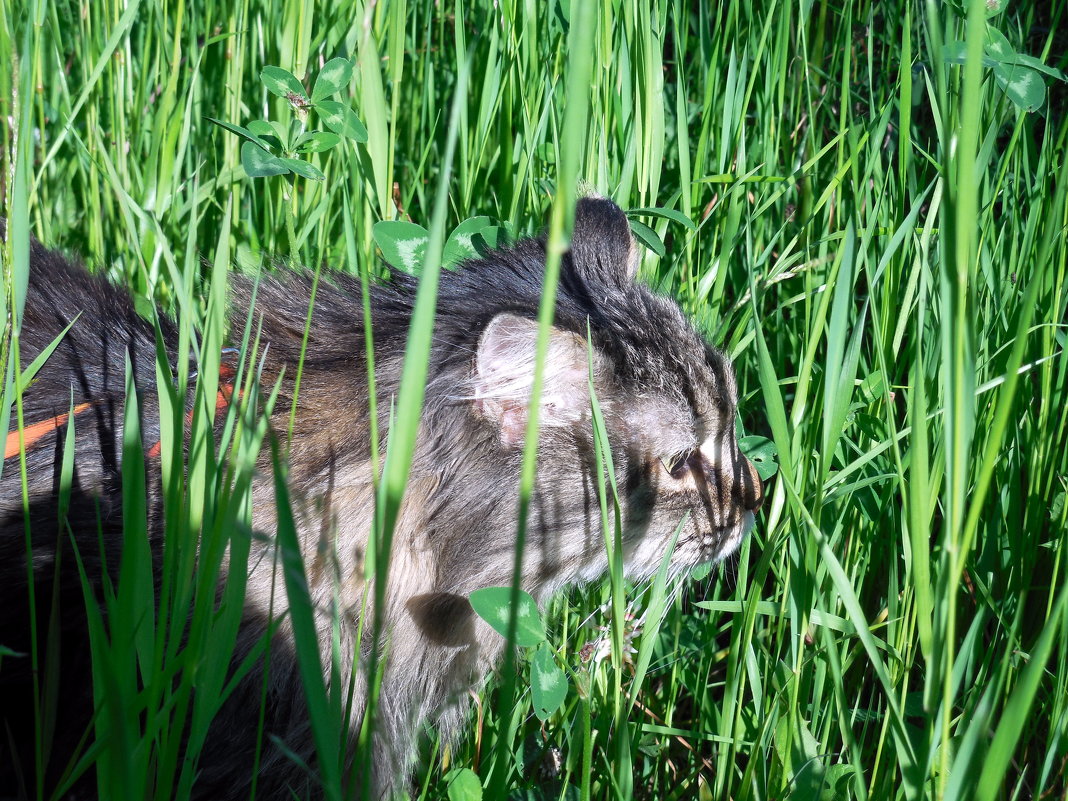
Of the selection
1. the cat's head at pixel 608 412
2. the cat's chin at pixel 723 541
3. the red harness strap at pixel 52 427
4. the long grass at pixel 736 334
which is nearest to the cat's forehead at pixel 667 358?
the cat's head at pixel 608 412

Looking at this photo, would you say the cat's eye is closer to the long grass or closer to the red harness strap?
the long grass

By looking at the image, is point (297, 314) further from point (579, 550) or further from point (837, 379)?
point (837, 379)

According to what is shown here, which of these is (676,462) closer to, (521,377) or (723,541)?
(723,541)

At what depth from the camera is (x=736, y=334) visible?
2088 mm

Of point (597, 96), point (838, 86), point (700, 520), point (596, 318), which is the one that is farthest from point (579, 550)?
point (838, 86)

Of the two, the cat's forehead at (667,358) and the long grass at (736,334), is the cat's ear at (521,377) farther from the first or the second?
the long grass at (736,334)

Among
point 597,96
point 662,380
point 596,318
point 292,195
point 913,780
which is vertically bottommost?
point 913,780

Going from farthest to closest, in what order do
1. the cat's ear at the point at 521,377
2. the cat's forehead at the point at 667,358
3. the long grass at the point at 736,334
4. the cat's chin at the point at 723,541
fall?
1. the cat's chin at the point at 723,541
2. the cat's forehead at the point at 667,358
3. the cat's ear at the point at 521,377
4. the long grass at the point at 736,334

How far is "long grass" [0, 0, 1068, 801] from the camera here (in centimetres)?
109

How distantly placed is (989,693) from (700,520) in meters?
0.87

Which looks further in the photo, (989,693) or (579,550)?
(579,550)

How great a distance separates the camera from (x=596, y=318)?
1.75 m

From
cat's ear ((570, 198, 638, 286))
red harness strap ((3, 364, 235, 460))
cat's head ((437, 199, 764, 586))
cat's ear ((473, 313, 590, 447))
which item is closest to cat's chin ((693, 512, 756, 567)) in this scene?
cat's head ((437, 199, 764, 586))

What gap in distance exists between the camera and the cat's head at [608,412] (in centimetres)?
163
